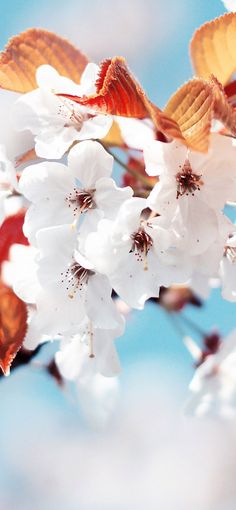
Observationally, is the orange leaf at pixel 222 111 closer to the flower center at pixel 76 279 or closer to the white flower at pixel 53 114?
the white flower at pixel 53 114

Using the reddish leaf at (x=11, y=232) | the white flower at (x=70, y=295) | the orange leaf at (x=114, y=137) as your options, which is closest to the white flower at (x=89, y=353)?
the white flower at (x=70, y=295)

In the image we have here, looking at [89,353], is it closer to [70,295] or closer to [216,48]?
[70,295]

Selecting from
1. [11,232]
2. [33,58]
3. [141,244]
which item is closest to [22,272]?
[11,232]

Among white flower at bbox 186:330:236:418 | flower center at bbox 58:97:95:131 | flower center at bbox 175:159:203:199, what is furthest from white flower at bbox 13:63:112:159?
white flower at bbox 186:330:236:418

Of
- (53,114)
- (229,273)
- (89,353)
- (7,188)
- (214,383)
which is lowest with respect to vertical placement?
(214,383)

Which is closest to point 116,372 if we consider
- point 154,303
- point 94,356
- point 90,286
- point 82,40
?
point 94,356
